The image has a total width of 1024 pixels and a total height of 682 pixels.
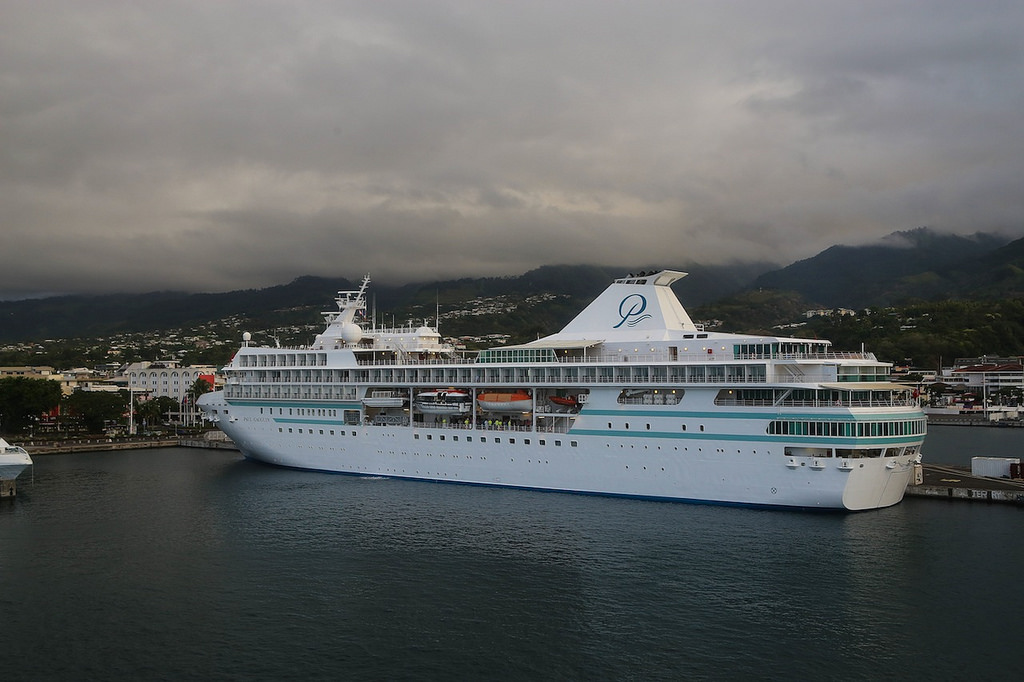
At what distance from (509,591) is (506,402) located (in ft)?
47.8

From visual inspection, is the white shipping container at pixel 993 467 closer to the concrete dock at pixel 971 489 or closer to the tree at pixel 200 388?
the concrete dock at pixel 971 489

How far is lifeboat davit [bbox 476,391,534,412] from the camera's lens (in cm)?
3544

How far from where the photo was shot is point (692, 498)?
3088 cm

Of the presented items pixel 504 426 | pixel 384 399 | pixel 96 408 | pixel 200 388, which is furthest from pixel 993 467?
pixel 200 388

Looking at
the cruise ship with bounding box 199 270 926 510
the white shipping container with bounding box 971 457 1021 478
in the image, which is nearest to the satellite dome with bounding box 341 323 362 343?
the cruise ship with bounding box 199 270 926 510

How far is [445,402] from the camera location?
37.4 metres

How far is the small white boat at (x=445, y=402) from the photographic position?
37.2 meters

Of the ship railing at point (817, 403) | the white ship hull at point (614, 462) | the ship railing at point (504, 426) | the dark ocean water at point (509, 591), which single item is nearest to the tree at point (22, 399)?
the white ship hull at point (614, 462)

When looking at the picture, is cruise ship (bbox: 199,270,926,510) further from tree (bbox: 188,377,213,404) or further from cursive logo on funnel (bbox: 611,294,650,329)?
tree (bbox: 188,377,213,404)

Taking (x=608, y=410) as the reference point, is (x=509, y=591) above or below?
below

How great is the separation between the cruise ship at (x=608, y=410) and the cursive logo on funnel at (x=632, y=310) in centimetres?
7

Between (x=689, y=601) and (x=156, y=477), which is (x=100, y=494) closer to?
(x=156, y=477)

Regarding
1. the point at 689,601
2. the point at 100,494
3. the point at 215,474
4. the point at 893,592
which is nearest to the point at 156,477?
the point at 215,474

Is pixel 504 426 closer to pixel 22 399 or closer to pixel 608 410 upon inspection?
pixel 608 410
